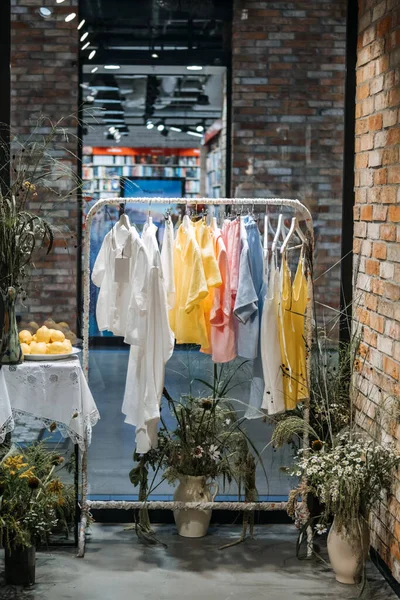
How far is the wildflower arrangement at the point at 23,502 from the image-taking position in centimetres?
442

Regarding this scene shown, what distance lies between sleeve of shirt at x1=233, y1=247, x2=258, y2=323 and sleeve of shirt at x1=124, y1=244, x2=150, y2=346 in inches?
18.2

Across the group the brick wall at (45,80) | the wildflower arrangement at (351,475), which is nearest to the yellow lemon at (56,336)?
the brick wall at (45,80)

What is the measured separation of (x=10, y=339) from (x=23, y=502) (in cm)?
78

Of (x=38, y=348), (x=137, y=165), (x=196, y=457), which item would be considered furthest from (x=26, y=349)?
(x=137, y=165)

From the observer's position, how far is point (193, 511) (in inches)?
207

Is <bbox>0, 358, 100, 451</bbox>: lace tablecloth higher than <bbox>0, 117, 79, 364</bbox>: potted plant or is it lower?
lower

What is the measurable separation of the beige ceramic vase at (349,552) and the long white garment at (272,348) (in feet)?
2.35

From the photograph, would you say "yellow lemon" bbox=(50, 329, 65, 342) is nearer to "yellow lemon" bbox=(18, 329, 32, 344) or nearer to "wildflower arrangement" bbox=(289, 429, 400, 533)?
"yellow lemon" bbox=(18, 329, 32, 344)

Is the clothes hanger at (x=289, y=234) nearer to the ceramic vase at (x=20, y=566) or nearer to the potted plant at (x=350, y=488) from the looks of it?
the potted plant at (x=350, y=488)

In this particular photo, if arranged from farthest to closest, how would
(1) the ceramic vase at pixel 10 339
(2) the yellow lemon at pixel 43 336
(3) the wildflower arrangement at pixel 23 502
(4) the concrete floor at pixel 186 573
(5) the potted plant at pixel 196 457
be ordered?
(5) the potted plant at pixel 196 457 → (2) the yellow lemon at pixel 43 336 → (1) the ceramic vase at pixel 10 339 → (4) the concrete floor at pixel 186 573 → (3) the wildflower arrangement at pixel 23 502

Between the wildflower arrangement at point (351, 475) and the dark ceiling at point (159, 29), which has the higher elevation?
the dark ceiling at point (159, 29)

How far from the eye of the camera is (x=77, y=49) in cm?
550

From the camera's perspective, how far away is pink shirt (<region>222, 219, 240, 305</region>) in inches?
198

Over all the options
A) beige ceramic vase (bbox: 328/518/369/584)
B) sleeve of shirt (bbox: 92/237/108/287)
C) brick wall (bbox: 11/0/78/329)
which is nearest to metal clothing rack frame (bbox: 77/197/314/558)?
sleeve of shirt (bbox: 92/237/108/287)
